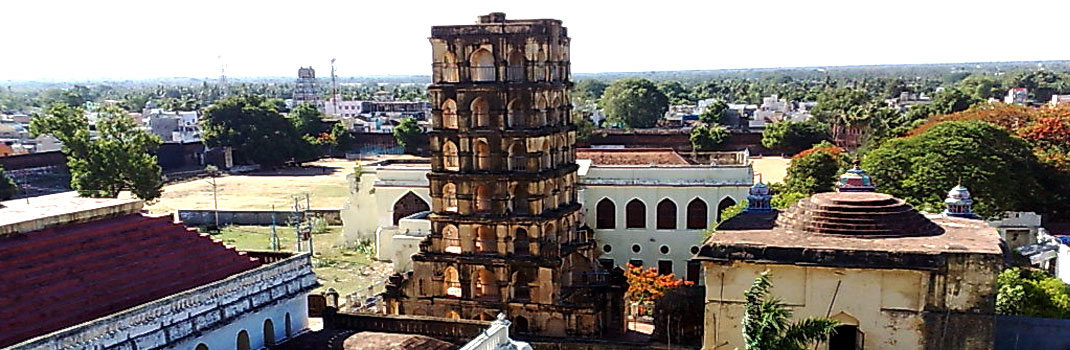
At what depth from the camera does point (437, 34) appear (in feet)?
79.6

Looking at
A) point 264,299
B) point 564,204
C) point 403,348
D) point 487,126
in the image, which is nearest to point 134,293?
point 264,299

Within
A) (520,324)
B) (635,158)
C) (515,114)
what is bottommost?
(520,324)

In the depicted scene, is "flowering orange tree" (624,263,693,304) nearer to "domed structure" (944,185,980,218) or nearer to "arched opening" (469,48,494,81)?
"domed structure" (944,185,980,218)

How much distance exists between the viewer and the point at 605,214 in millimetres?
36500

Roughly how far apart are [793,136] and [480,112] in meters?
57.4

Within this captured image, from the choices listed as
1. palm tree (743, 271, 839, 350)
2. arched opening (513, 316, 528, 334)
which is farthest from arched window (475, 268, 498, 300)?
palm tree (743, 271, 839, 350)

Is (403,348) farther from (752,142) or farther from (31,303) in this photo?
(752,142)

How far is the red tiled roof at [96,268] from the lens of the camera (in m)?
14.8

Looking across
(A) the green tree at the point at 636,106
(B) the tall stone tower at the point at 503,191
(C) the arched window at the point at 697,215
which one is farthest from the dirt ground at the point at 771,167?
(B) the tall stone tower at the point at 503,191

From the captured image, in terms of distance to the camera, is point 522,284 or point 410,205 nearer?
point 522,284

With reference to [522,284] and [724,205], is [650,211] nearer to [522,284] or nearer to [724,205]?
[724,205]

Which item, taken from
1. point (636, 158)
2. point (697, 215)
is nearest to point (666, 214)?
point (697, 215)

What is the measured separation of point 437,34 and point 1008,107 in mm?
46963

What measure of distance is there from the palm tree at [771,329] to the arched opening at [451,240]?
1207 centimetres
